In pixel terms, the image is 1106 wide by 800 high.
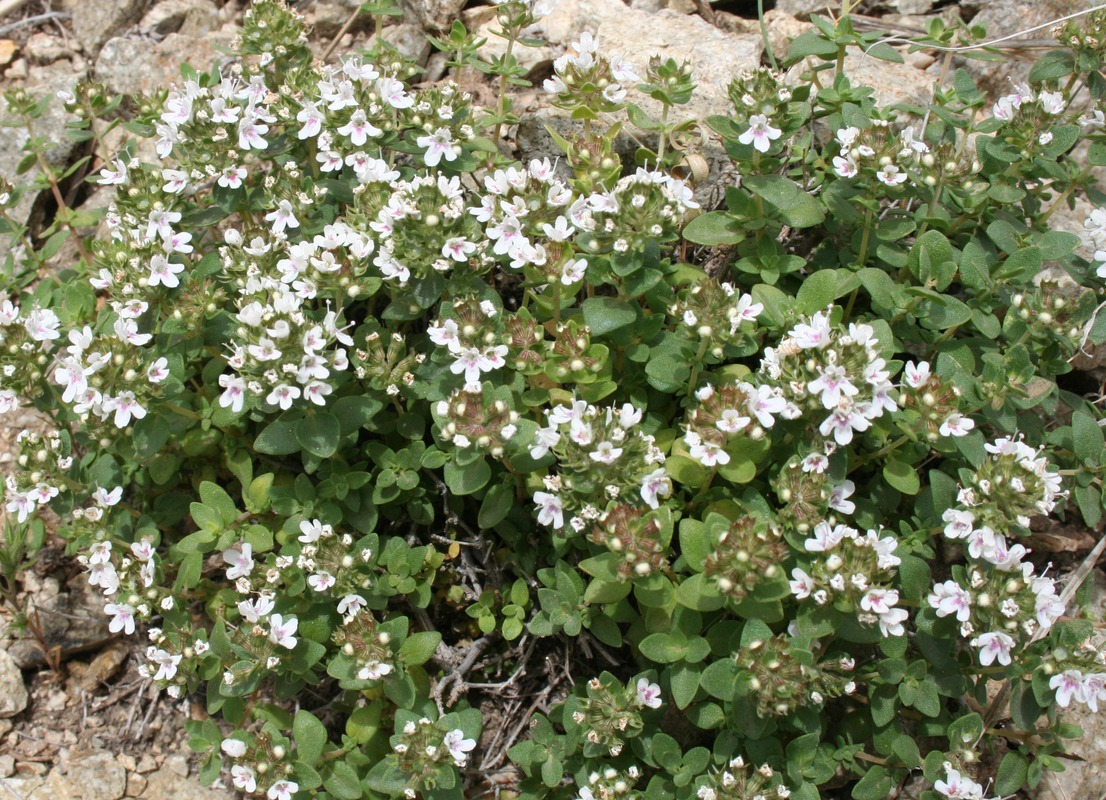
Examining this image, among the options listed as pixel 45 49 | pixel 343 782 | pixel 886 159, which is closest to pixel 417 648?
pixel 343 782

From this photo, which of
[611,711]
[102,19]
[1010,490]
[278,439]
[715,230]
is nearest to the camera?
[1010,490]

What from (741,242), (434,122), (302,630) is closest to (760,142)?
(741,242)

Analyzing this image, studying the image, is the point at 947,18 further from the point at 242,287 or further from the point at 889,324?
the point at 242,287

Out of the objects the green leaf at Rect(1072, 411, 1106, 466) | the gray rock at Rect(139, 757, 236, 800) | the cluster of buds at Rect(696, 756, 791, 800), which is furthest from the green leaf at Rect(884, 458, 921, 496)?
the gray rock at Rect(139, 757, 236, 800)

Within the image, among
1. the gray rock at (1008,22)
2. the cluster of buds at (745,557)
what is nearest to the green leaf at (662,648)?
the cluster of buds at (745,557)

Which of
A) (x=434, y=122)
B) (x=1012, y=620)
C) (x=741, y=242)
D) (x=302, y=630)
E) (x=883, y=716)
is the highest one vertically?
(x=434, y=122)

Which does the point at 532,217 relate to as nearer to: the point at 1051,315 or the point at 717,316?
the point at 717,316
